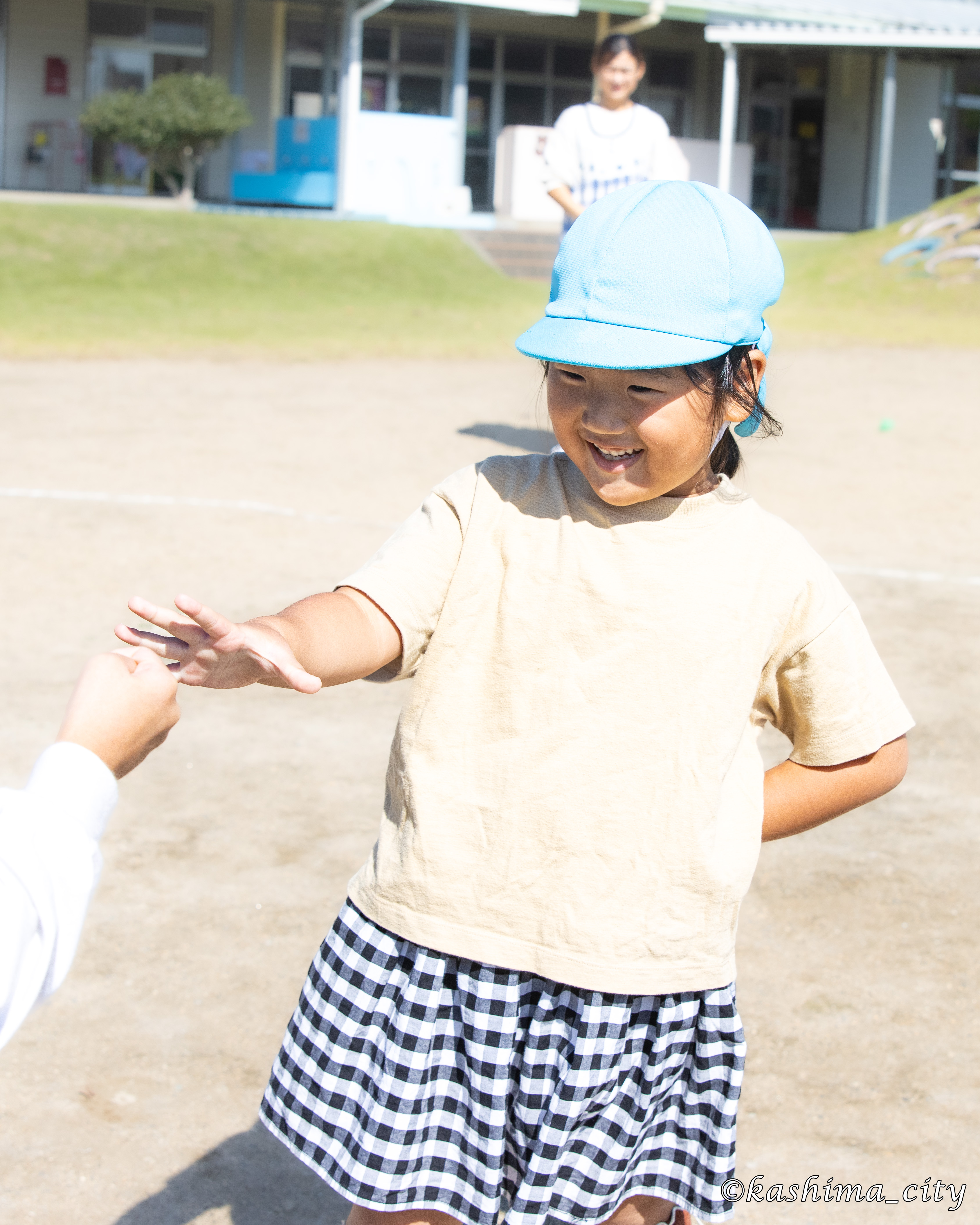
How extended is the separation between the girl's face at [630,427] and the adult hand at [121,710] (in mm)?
591

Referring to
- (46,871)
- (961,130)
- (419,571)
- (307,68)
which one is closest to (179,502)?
(419,571)

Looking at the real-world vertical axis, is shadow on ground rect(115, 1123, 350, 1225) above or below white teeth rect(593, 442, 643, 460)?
below

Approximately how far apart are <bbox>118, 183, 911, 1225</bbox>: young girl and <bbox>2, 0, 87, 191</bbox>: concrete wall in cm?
2513

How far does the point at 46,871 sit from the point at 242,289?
15558 mm

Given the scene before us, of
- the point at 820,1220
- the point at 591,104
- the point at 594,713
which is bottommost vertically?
the point at 820,1220

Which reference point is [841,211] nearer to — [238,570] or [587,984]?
[238,570]

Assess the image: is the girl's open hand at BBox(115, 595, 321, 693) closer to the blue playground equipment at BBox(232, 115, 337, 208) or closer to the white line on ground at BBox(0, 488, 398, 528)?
the white line on ground at BBox(0, 488, 398, 528)

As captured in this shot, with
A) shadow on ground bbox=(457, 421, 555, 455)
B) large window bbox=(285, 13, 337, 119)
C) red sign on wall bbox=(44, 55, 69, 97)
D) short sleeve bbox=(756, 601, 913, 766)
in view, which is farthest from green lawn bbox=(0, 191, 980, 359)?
short sleeve bbox=(756, 601, 913, 766)

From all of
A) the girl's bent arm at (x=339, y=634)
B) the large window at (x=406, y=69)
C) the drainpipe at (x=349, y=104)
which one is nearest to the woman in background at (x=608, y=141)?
the girl's bent arm at (x=339, y=634)

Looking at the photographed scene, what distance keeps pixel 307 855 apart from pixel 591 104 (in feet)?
19.3

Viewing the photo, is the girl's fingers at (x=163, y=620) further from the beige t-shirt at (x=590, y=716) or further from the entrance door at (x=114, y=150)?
the entrance door at (x=114, y=150)

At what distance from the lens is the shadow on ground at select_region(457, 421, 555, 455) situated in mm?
8984

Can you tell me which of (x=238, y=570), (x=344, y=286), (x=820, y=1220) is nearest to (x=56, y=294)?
(x=344, y=286)

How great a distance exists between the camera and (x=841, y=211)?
28.8 metres
